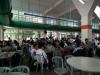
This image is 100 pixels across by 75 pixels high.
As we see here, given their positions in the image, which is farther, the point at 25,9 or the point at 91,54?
Result: the point at 25,9

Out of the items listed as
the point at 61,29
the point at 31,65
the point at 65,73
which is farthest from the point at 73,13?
the point at 65,73

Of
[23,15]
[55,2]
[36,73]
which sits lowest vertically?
[36,73]

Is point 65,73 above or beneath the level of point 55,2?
beneath

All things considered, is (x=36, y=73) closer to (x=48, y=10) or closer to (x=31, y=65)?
(x=31, y=65)

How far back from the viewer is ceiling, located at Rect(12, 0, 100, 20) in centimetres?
1944

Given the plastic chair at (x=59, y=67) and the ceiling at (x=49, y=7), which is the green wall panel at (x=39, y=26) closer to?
the ceiling at (x=49, y=7)

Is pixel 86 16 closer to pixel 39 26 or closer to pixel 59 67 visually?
pixel 39 26

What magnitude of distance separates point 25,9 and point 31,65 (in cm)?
1348

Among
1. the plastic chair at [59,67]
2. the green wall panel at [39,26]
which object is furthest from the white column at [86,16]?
the plastic chair at [59,67]

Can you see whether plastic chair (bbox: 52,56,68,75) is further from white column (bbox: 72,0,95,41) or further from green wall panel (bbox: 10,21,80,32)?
green wall panel (bbox: 10,21,80,32)

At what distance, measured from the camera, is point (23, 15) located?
17703 mm

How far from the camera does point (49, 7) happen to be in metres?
22.9

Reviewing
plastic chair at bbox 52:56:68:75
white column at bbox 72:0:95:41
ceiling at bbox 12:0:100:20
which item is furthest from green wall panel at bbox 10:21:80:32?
plastic chair at bbox 52:56:68:75

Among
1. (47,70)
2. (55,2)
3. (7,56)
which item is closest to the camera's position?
(7,56)
